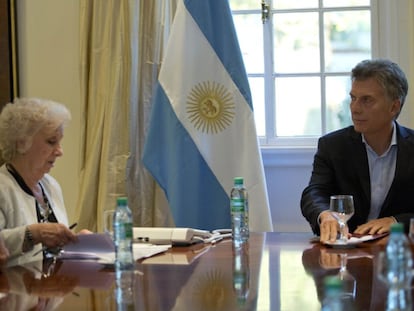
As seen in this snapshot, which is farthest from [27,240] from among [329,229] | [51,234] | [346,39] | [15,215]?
[346,39]

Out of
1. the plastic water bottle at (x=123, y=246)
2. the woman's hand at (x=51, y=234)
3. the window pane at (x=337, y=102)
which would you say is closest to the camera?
the plastic water bottle at (x=123, y=246)

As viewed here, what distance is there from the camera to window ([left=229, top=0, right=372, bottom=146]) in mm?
3910

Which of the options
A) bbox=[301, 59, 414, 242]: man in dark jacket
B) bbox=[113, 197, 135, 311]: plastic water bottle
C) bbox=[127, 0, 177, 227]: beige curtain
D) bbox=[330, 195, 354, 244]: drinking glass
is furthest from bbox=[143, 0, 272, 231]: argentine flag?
bbox=[113, 197, 135, 311]: plastic water bottle

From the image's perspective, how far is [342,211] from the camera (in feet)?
7.82

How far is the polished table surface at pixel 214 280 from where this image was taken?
1.65m

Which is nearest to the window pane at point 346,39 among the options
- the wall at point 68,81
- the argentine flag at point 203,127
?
the wall at point 68,81

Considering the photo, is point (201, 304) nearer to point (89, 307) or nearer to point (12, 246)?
point (89, 307)

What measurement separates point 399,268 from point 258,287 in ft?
2.25

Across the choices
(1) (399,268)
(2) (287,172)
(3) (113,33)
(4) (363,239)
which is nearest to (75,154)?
(3) (113,33)

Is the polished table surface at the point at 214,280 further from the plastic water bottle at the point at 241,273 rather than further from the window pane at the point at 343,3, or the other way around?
the window pane at the point at 343,3

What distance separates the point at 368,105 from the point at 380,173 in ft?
0.92

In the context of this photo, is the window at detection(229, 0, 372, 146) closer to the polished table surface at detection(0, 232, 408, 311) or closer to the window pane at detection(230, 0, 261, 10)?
the window pane at detection(230, 0, 261, 10)

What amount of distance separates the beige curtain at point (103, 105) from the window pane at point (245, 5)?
0.65 meters

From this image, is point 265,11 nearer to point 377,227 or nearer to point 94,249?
point 377,227
